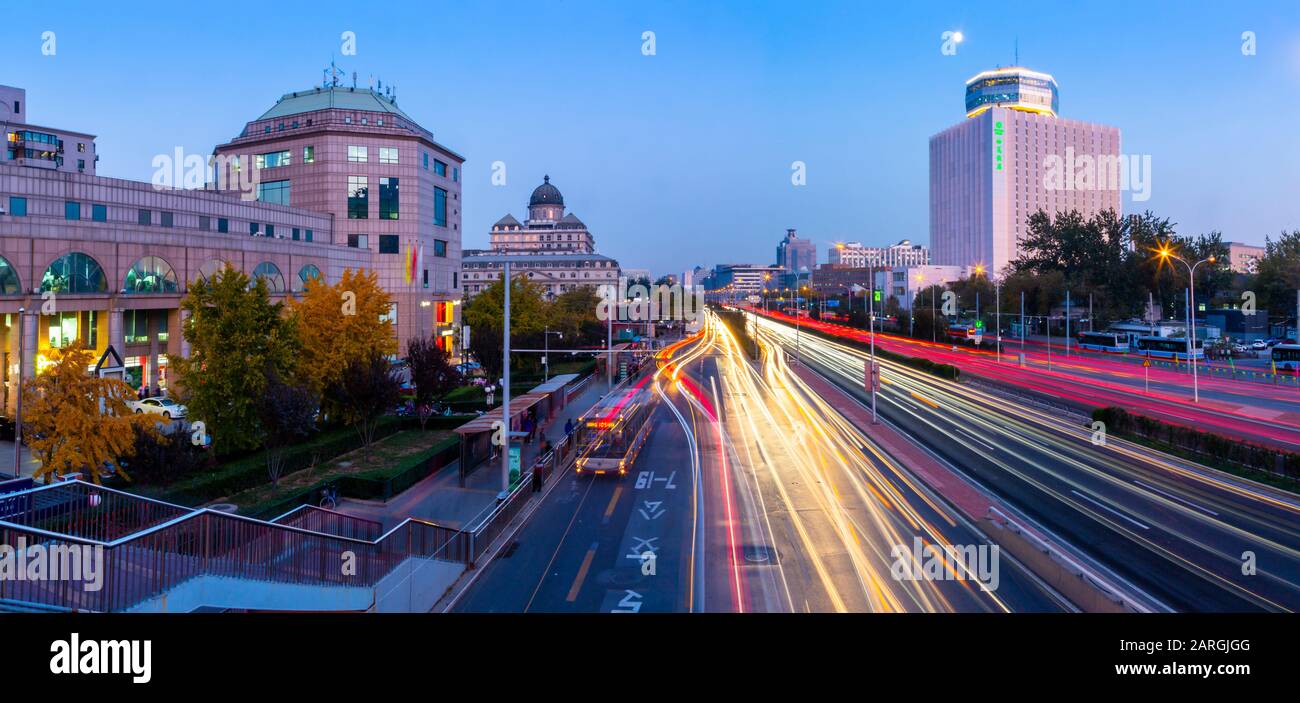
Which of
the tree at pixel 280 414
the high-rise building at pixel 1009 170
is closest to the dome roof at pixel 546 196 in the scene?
the high-rise building at pixel 1009 170

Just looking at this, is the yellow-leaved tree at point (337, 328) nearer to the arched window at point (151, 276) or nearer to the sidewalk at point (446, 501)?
the sidewalk at point (446, 501)

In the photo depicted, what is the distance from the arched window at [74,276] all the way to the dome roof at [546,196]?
14191 centimetres

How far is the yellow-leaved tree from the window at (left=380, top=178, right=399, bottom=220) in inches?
1188

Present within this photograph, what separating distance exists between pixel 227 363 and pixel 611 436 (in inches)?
479

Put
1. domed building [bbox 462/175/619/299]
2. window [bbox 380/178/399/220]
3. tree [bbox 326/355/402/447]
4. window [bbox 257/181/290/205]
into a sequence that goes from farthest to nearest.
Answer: domed building [bbox 462/175/619/299] < window [bbox 257/181/290/205] < window [bbox 380/178/399/220] < tree [bbox 326/355/402/447]

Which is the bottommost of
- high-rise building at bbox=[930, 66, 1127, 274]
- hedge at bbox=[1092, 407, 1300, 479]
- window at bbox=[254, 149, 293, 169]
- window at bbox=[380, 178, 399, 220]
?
hedge at bbox=[1092, 407, 1300, 479]

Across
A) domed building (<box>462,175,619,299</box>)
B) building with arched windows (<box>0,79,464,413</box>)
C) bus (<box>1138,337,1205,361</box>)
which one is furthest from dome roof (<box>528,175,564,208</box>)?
bus (<box>1138,337,1205,361</box>)

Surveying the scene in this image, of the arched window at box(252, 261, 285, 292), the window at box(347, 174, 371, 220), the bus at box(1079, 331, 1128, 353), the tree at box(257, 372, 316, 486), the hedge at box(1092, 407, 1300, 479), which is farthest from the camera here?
the bus at box(1079, 331, 1128, 353)

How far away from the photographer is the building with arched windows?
3244cm

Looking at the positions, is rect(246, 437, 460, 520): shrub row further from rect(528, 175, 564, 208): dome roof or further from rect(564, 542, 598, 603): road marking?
rect(528, 175, 564, 208): dome roof

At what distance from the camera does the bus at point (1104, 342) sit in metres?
67.6

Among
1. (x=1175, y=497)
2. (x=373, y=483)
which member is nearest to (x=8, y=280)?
(x=373, y=483)

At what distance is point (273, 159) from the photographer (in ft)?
200
